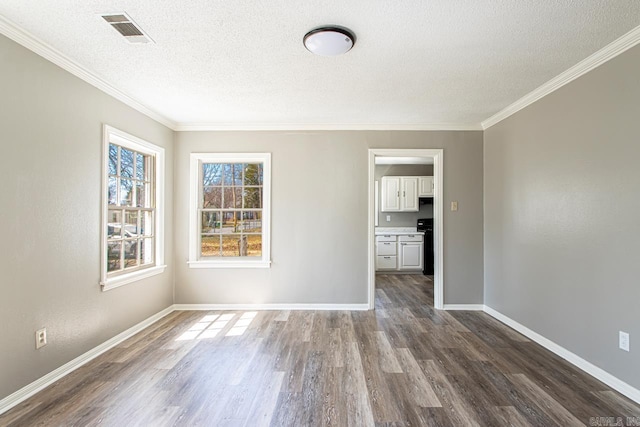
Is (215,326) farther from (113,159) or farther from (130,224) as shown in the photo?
(113,159)

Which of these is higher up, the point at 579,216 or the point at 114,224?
the point at 579,216

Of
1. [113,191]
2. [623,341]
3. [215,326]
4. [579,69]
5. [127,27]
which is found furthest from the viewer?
[215,326]

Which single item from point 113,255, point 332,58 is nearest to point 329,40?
point 332,58

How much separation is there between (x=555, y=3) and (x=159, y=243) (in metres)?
4.33

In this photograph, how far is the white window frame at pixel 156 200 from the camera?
2.73 m

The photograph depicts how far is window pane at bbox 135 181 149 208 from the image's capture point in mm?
3393

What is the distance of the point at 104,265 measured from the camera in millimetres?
2727

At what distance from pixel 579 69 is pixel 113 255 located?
4702mm

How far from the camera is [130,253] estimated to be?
10.7 feet

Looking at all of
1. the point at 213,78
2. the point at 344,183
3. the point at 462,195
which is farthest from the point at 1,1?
the point at 462,195

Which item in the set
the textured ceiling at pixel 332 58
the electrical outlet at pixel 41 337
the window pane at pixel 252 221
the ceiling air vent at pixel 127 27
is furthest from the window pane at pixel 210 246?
the ceiling air vent at pixel 127 27

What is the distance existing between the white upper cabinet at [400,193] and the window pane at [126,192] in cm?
482

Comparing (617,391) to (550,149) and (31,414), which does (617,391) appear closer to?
(550,149)

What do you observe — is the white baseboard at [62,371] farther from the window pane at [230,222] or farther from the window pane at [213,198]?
the window pane at [213,198]
